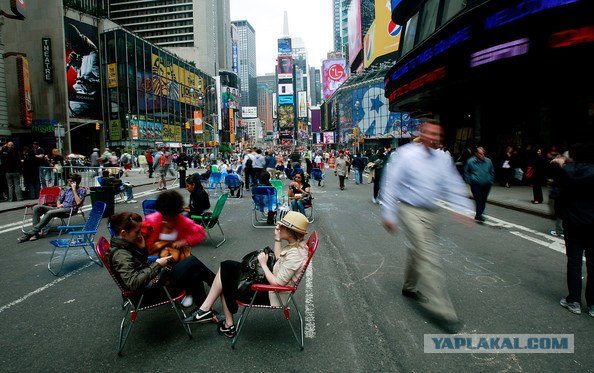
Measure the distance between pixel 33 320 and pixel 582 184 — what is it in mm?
5968

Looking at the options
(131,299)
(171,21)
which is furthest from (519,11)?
(171,21)

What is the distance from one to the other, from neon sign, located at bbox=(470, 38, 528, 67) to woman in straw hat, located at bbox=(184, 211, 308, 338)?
11.7 m

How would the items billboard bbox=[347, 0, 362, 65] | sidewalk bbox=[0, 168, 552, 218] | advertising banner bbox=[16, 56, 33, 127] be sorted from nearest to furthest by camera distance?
1. sidewalk bbox=[0, 168, 552, 218]
2. advertising banner bbox=[16, 56, 33, 127]
3. billboard bbox=[347, 0, 362, 65]

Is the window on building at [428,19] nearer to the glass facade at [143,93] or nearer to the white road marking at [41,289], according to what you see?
the white road marking at [41,289]

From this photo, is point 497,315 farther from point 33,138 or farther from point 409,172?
point 33,138

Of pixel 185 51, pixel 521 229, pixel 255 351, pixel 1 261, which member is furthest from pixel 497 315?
pixel 185 51

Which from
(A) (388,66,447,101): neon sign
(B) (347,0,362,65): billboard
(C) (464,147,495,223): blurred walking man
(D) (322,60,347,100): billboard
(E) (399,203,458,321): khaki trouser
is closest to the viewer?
(E) (399,203,458,321): khaki trouser

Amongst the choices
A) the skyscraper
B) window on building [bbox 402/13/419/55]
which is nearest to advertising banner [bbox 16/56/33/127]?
window on building [bbox 402/13/419/55]

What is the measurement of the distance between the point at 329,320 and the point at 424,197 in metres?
1.62

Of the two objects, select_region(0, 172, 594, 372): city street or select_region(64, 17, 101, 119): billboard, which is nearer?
select_region(0, 172, 594, 372): city street

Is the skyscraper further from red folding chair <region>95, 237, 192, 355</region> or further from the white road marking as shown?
red folding chair <region>95, 237, 192, 355</region>

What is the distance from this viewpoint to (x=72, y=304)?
4.63 m

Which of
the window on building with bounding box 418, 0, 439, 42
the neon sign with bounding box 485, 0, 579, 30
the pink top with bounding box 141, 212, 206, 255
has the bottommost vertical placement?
the pink top with bounding box 141, 212, 206, 255

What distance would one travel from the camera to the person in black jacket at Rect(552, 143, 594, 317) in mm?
3855
